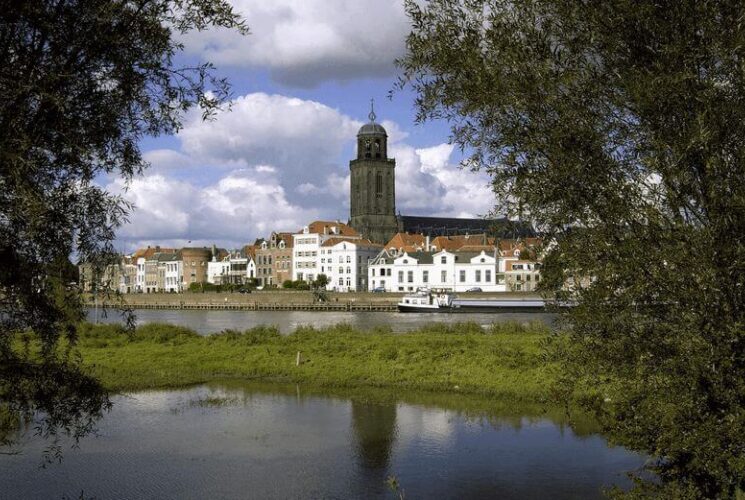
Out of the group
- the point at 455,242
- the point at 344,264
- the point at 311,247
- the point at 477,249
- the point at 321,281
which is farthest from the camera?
the point at 311,247

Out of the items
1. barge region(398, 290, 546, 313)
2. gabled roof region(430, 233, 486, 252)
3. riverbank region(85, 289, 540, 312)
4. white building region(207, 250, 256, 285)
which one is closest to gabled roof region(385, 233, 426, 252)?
gabled roof region(430, 233, 486, 252)

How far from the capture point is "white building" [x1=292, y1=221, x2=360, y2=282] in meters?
159

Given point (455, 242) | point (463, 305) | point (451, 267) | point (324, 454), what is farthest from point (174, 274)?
point (324, 454)

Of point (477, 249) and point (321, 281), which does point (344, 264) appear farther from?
point (477, 249)

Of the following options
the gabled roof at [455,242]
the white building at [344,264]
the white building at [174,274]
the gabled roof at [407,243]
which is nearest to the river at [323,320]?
the gabled roof at [455,242]

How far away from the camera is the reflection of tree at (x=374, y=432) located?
65.6 feet

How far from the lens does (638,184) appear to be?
10508mm

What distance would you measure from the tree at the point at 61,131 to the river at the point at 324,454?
24.9 feet

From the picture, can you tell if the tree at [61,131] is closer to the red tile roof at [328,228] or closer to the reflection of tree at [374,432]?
the reflection of tree at [374,432]

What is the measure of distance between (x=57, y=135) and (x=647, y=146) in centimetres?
795

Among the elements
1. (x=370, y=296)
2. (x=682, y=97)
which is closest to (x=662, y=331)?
(x=682, y=97)

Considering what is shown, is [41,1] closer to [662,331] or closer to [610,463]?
[662,331]

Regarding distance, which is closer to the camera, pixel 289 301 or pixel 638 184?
pixel 638 184

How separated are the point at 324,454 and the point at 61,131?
517 inches
